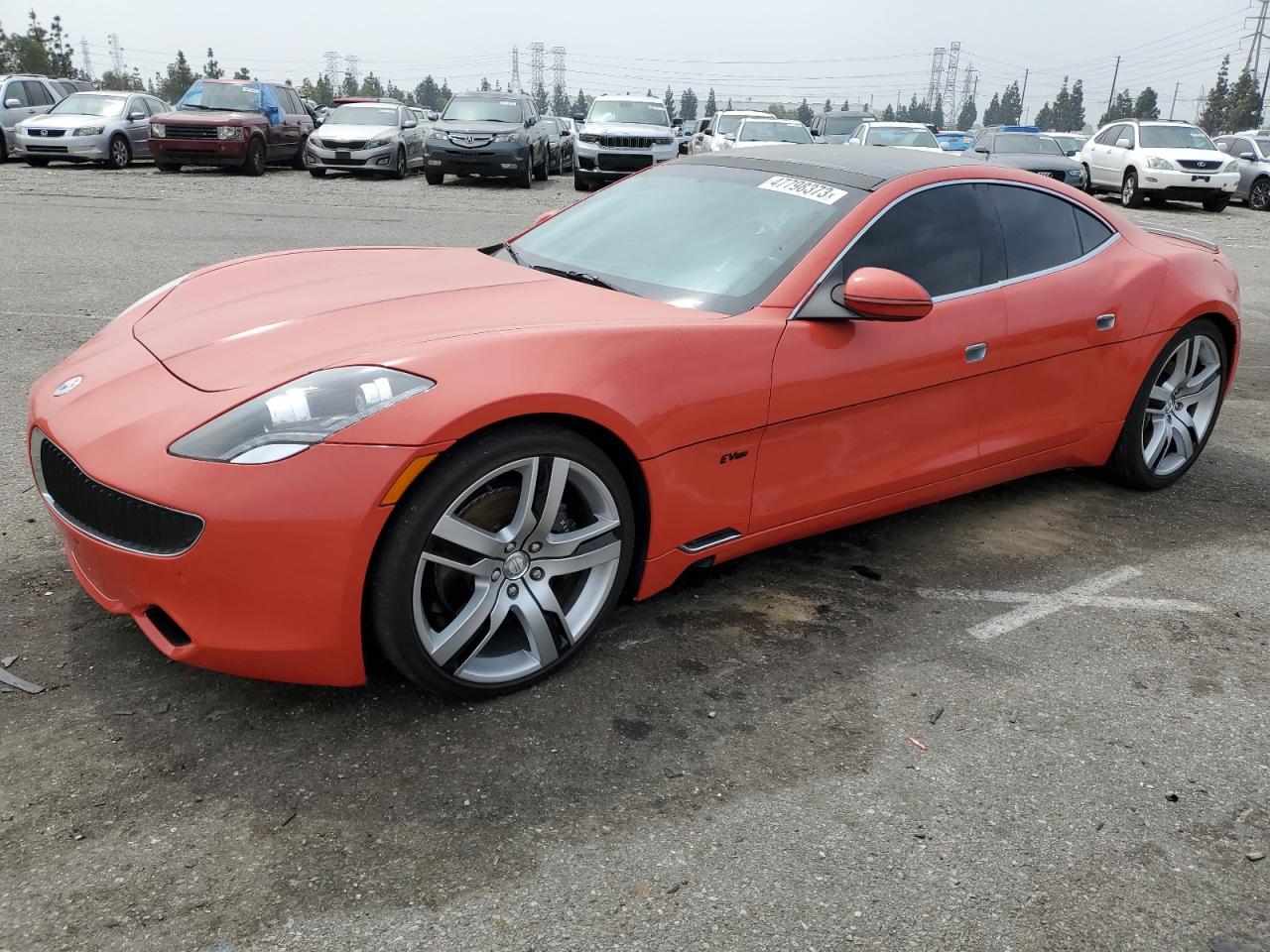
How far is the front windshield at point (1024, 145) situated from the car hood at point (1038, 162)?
0.23 meters

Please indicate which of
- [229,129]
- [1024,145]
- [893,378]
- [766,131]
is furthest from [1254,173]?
[893,378]

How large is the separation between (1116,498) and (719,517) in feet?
7.92

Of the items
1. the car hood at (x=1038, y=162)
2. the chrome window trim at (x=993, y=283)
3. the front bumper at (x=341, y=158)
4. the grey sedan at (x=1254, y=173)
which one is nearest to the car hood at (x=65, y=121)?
the front bumper at (x=341, y=158)

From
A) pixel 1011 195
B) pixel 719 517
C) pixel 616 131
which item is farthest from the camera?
pixel 616 131

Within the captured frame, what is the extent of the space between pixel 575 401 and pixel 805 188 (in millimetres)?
1445

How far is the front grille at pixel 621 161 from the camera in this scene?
1955 centimetres

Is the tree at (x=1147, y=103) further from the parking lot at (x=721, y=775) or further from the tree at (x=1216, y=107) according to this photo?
the parking lot at (x=721, y=775)

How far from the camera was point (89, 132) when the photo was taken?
784 inches

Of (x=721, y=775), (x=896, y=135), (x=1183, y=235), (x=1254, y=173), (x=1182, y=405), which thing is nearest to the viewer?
(x=721, y=775)

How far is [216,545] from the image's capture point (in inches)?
95.0

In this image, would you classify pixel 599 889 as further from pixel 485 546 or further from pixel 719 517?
pixel 719 517

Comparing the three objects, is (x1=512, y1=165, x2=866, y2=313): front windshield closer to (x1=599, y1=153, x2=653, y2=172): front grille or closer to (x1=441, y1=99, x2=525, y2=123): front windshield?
(x1=599, y1=153, x2=653, y2=172): front grille

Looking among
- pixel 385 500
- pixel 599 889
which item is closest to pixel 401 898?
pixel 599 889

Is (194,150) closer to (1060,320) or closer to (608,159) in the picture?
(608,159)
